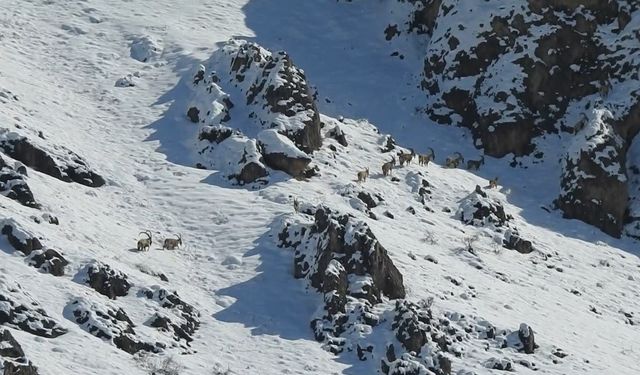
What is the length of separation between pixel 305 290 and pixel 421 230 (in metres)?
6.13

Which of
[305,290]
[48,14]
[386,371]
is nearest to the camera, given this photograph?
[386,371]

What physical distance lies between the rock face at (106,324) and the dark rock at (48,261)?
1.43 m

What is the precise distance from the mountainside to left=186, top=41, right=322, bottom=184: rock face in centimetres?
8

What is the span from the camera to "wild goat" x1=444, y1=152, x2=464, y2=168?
1574 inches

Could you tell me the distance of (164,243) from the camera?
1217 inches

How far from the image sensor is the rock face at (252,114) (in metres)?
35.6

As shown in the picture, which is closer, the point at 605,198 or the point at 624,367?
the point at 624,367

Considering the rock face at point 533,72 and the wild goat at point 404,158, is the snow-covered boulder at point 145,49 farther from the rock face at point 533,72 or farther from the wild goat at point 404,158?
the rock face at point 533,72

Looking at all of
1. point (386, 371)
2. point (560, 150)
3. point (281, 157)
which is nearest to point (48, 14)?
point (281, 157)

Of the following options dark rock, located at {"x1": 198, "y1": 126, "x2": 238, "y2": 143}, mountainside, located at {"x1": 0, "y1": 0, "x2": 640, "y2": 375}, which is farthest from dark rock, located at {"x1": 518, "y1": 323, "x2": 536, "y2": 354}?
dark rock, located at {"x1": 198, "y1": 126, "x2": 238, "y2": 143}

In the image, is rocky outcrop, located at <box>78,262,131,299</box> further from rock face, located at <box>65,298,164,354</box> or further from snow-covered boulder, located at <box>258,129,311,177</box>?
snow-covered boulder, located at <box>258,129,311,177</box>

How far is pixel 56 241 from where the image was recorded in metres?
28.2

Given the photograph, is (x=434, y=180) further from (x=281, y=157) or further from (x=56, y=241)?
(x=56, y=241)

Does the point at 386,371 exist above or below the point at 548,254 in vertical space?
below
